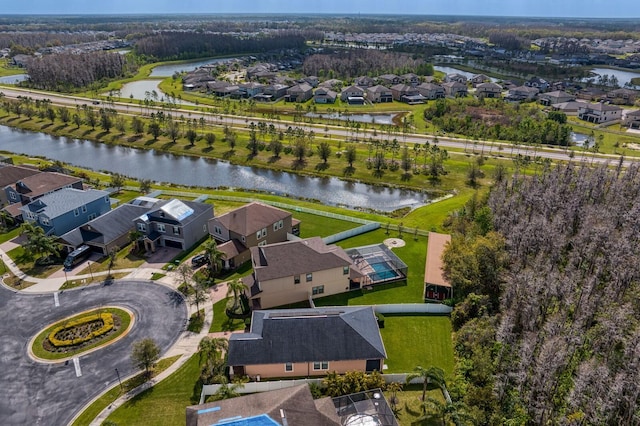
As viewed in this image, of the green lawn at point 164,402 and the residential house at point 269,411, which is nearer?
the residential house at point 269,411

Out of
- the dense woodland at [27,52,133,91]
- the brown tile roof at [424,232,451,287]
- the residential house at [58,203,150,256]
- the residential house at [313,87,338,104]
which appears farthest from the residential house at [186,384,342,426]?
the dense woodland at [27,52,133,91]

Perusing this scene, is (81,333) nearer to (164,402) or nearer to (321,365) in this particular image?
(164,402)

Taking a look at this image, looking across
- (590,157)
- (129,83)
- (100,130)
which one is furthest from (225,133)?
(129,83)

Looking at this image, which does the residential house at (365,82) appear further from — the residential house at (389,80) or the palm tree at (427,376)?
the palm tree at (427,376)

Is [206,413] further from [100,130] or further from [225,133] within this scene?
[100,130]

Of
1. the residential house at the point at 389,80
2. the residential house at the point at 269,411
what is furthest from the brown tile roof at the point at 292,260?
the residential house at the point at 389,80

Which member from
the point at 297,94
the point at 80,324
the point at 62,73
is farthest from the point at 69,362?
the point at 62,73
